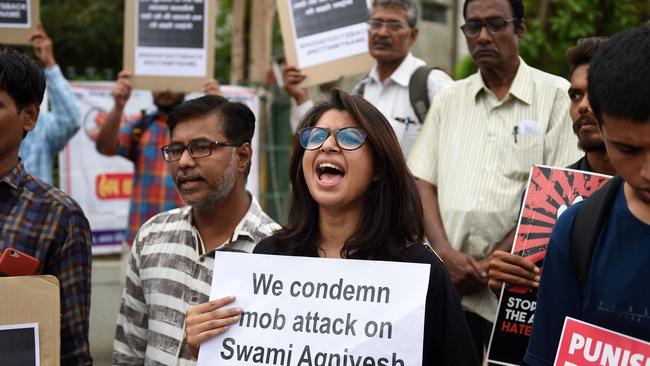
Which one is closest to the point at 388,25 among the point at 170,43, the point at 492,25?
the point at 492,25

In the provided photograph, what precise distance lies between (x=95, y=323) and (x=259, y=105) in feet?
8.13

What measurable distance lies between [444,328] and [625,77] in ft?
3.35

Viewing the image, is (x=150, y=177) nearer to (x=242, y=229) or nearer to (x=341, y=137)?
(x=242, y=229)

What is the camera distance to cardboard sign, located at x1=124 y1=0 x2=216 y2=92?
580cm

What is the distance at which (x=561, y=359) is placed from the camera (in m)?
2.39

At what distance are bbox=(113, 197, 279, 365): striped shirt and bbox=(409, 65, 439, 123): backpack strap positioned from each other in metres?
1.61

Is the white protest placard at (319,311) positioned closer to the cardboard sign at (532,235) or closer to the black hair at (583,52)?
the cardboard sign at (532,235)

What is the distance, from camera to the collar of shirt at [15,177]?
3.12 meters

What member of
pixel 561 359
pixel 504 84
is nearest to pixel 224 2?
pixel 504 84

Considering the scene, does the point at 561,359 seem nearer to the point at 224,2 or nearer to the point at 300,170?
the point at 300,170

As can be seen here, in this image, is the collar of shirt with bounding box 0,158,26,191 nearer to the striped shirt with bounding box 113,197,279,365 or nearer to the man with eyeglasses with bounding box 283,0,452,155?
the striped shirt with bounding box 113,197,279,365

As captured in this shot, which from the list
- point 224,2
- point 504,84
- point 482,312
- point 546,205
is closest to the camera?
point 546,205

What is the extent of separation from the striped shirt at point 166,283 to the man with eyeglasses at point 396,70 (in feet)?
5.18

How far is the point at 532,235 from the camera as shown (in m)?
3.48
